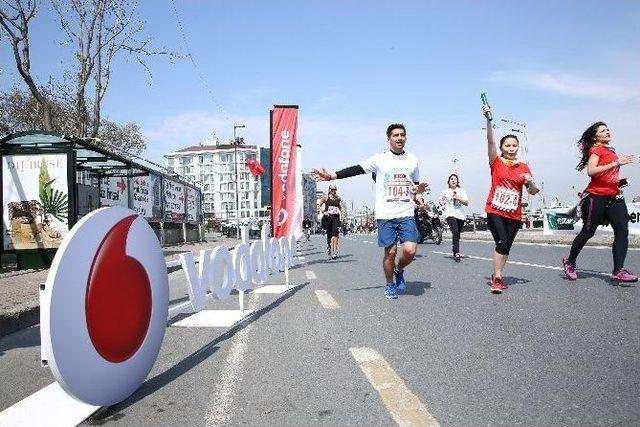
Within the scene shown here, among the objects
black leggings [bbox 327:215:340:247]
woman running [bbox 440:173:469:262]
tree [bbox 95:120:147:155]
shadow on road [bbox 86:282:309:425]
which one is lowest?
shadow on road [bbox 86:282:309:425]

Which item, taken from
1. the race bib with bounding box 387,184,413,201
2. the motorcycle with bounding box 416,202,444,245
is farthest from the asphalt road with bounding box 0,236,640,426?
the motorcycle with bounding box 416,202,444,245

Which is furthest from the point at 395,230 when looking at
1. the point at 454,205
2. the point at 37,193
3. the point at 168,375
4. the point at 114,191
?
the point at 114,191

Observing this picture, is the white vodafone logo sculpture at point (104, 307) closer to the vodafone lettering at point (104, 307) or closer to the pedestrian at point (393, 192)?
the vodafone lettering at point (104, 307)

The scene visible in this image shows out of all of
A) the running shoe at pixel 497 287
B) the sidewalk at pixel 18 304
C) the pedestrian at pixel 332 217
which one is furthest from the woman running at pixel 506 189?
the pedestrian at pixel 332 217

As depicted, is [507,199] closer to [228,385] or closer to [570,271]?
[570,271]

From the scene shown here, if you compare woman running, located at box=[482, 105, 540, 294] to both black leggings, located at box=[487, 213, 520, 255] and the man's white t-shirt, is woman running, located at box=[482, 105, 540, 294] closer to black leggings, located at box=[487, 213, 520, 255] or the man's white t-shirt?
black leggings, located at box=[487, 213, 520, 255]

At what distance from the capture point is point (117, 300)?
262 cm

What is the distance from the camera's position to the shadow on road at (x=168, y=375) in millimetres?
2584

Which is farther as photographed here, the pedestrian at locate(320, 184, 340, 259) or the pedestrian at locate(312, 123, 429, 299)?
the pedestrian at locate(320, 184, 340, 259)

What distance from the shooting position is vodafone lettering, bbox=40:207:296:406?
7.29 ft

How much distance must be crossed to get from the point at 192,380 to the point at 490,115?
→ 191 inches

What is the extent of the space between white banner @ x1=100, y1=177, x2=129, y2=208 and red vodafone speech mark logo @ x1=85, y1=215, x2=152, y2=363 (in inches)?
518

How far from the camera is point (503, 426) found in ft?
7.33

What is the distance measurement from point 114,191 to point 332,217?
7.79 metres
